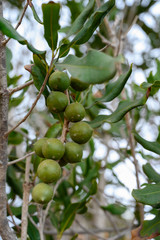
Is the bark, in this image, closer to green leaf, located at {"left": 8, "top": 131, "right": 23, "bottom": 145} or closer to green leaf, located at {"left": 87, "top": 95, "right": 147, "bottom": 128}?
green leaf, located at {"left": 87, "top": 95, "right": 147, "bottom": 128}

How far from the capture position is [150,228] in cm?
112

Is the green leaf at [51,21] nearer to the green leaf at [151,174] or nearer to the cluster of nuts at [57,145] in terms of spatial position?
the cluster of nuts at [57,145]

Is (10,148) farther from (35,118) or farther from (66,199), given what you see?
(35,118)

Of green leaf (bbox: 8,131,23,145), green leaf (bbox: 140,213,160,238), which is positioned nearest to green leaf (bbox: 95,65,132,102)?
green leaf (bbox: 140,213,160,238)

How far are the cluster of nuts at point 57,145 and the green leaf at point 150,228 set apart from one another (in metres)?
0.41

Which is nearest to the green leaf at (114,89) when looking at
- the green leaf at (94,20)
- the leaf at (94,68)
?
the green leaf at (94,20)

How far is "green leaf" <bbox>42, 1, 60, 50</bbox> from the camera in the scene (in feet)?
2.70

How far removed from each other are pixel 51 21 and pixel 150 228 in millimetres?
807

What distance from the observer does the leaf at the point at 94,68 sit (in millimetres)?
588

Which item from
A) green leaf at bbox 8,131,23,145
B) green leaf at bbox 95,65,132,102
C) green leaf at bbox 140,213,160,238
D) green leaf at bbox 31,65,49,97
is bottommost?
green leaf at bbox 140,213,160,238

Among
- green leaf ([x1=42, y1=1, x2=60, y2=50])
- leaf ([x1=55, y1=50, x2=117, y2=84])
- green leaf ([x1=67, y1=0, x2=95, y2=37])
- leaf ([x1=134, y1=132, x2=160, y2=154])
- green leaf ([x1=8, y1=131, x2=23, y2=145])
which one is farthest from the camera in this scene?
green leaf ([x1=8, y1=131, x2=23, y2=145])

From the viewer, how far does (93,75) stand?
63 cm

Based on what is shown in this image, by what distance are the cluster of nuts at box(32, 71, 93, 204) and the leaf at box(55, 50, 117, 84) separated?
0.19 m

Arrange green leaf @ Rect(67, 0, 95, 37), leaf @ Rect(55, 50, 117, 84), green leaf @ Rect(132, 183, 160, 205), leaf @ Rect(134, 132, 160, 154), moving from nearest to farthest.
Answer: leaf @ Rect(55, 50, 117, 84)
green leaf @ Rect(67, 0, 95, 37)
green leaf @ Rect(132, 183, 160, 205)
leaf @ Rect(134, 132, 160, 154)
